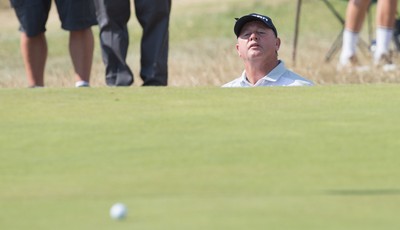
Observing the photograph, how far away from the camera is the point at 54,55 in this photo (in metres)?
15.0

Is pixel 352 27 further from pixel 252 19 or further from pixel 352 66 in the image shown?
pixel 252 19

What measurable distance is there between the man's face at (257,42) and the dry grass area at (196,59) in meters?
2.48

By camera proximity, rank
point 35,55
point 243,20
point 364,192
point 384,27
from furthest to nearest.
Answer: point 384,27 → point 35,55 → point 243,20 → point 364,192

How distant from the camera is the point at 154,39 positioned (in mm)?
8961

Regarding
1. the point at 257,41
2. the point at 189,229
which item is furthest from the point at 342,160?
the point at 257,41

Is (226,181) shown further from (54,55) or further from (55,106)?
(54,55)

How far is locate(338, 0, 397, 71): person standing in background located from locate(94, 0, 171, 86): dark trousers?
2.40 meters

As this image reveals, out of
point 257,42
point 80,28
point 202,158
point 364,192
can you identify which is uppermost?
point 364,192

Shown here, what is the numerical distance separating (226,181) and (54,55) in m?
10.8

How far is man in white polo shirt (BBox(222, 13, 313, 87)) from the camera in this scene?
7.05 m

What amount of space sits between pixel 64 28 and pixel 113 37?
385 mm

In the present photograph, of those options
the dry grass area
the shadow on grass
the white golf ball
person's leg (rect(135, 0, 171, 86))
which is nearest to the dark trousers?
person's leg (rect(135, 0, 171, 86))

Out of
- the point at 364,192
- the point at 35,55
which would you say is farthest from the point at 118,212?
the point at 35,55

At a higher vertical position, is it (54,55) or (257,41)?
(257,41)
